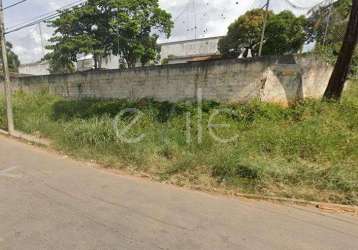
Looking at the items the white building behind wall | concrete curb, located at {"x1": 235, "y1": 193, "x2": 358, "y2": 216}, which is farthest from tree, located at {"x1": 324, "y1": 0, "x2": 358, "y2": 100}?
the white building behind wall

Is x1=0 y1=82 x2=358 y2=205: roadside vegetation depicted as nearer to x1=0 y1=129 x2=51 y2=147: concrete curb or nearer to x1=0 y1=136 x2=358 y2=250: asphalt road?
x1=0 y1=129 x2=51 y2=147: concrete curb

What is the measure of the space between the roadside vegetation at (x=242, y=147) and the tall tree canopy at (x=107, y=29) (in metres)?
13.7

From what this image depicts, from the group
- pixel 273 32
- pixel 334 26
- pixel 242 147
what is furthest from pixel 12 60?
pixel 242 147

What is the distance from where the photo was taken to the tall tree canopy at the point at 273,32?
2227cm

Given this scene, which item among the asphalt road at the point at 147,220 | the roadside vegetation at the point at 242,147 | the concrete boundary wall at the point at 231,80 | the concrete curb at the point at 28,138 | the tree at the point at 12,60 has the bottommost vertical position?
the concrete curb at the point at 28,138

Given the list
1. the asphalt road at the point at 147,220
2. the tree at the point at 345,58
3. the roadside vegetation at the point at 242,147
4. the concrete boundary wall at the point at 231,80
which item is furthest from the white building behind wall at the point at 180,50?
the asphalt road at the point at 147,220

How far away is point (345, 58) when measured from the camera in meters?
8.58

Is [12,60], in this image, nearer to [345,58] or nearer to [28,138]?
[28,138]

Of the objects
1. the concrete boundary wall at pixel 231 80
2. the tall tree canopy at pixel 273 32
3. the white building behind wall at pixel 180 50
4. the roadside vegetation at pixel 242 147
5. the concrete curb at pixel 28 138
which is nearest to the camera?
the roadside vegetation at pixel 242 147

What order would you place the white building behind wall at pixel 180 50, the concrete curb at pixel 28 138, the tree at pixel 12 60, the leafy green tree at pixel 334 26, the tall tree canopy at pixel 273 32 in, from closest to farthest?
1. the concrete curb at pixel 28 138
2. the leafy green tree at pixel 334 26
3. the tall tree canopy at pixel 273 32
4. the white building behind wall at pixel 180 50
5. the tree at pixel 12 60

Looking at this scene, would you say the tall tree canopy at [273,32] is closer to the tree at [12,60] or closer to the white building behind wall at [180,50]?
the white building behind wall at [180,50]

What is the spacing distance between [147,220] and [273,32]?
69.4 feet

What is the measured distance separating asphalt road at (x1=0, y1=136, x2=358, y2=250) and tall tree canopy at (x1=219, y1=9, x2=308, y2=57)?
19.2m

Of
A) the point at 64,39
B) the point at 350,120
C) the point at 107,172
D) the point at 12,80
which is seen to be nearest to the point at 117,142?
the point at 107,172
